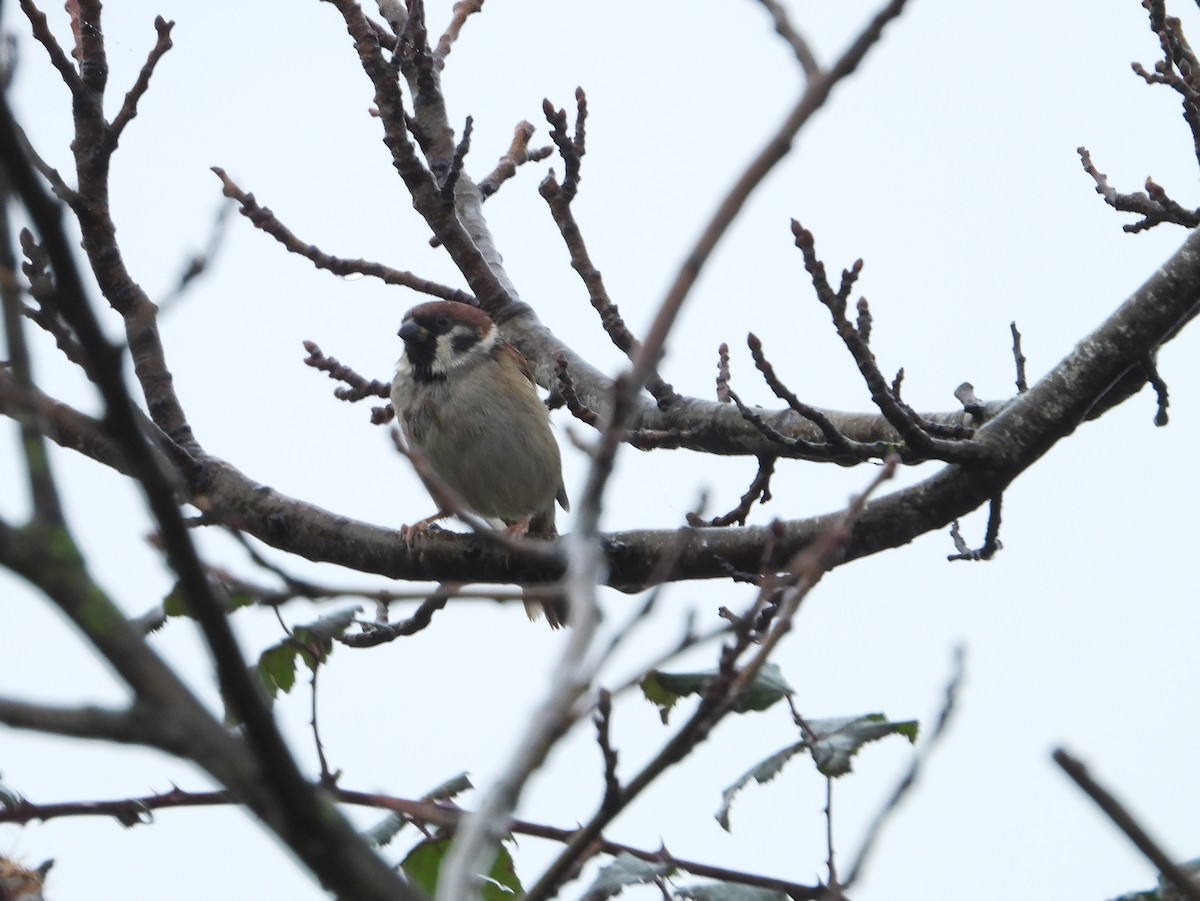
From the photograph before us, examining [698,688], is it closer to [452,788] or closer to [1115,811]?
[452,788]

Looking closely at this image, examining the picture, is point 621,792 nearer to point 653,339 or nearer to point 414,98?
point 653,339

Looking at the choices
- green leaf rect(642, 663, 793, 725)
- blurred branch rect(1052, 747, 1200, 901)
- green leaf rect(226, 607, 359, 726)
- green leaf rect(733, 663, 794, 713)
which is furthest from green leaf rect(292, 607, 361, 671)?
blurred branch rect(1052, 747, 1200, 901)

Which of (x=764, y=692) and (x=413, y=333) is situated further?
(x=413, y=333)

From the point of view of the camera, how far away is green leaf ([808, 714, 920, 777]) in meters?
1.84

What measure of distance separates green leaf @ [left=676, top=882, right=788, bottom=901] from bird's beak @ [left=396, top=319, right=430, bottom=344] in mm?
3395

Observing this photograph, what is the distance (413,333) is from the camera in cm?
491

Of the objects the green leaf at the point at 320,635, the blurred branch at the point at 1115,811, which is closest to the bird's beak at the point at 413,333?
the green leaf at the point at 320,635

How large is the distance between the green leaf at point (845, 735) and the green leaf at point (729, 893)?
7.7 inches

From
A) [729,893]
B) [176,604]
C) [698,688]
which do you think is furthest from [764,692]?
[176,604]

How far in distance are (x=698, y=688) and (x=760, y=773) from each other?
5.6 inches

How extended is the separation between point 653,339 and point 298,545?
2.34m

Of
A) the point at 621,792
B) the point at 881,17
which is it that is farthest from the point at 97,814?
the point at 881,17

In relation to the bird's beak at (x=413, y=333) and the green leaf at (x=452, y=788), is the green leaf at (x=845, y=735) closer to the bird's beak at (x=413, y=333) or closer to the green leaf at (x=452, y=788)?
the green leaf at (x=452, y=788)

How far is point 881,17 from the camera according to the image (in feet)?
3.57
